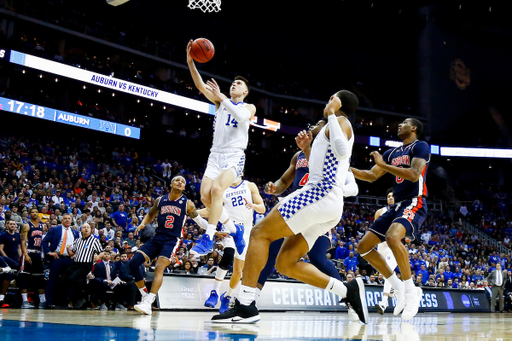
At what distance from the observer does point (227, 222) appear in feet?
26.9

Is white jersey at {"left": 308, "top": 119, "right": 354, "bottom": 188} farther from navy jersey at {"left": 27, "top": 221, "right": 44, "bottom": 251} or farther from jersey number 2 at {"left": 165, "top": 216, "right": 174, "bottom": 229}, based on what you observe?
navy jersey at {"left": 27, "top": 221, "right": 44, "bottom": 251}

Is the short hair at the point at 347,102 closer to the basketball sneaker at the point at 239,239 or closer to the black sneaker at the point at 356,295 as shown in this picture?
the black sneaker at the point at 356,295

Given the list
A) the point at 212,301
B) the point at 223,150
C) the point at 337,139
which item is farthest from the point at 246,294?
the point at 212,301

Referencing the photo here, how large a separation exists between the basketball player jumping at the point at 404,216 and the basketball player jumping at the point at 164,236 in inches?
110

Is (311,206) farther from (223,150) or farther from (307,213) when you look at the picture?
(223,150)

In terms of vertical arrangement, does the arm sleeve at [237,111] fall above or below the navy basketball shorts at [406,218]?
above

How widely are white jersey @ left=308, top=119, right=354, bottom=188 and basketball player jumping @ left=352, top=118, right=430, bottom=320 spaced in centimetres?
172

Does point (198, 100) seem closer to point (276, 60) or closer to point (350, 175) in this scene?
point (276, 60)

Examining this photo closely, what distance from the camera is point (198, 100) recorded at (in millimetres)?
30891

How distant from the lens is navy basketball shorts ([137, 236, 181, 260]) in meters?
7.91

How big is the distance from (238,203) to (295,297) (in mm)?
4513

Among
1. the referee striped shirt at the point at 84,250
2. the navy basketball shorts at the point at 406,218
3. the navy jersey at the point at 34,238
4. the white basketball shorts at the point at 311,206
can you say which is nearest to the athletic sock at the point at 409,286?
the navy basketball shorts at the point at 406,218

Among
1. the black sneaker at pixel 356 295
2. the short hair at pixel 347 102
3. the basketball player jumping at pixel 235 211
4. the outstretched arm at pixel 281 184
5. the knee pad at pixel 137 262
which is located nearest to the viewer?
the short hair at pixel 347 102

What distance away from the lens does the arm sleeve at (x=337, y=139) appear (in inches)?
179
